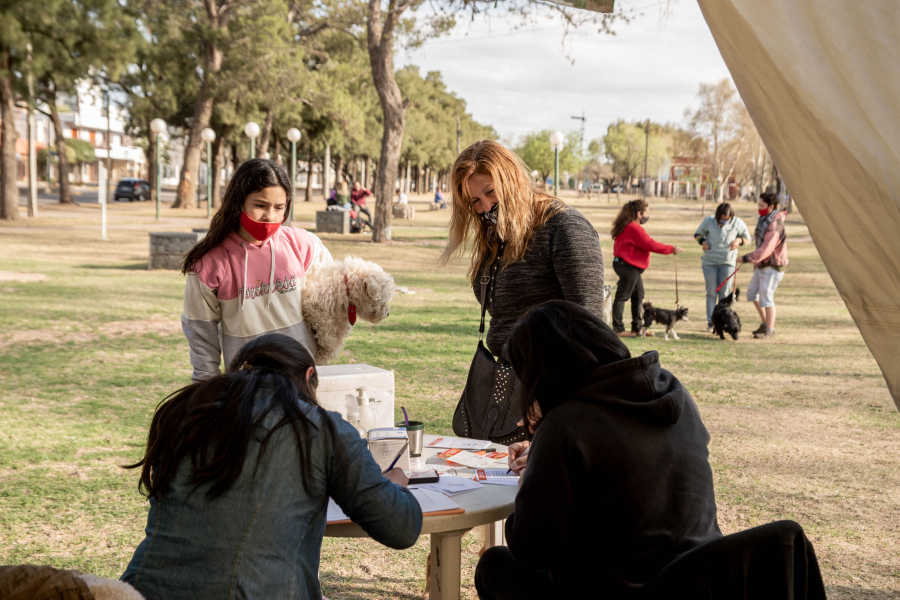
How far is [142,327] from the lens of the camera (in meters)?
10.6

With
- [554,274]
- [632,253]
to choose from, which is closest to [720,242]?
[632,253]

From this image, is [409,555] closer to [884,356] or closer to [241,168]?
[241,168]

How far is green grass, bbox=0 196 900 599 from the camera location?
4.36 metres

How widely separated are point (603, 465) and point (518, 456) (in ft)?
2.91

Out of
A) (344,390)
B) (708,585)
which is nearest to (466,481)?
(344,390)

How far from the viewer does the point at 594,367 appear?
227cm

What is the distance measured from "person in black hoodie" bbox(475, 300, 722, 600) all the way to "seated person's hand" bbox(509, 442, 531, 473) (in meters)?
0.66

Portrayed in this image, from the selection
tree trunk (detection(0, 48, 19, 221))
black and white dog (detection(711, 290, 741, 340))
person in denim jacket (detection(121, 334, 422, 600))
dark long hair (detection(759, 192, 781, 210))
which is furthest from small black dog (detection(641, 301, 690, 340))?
tree trunk (detection(0, 48, 19, 221))

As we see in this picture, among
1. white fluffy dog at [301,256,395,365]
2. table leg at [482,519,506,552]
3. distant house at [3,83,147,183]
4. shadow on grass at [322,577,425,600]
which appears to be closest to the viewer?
table leg at [482,519,506,552]

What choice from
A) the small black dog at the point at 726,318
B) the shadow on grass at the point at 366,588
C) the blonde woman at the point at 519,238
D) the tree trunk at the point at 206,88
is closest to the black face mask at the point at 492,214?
the blonde woman at the point at 519,238

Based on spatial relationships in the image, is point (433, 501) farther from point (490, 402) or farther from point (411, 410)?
point (411, 410)

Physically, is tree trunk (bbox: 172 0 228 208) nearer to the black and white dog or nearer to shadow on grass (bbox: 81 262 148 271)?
shadow on grass (bbox: 81 262 148 271)

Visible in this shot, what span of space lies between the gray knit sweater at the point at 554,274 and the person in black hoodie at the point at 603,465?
48.5 inches

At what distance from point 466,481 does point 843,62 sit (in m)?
1.89
